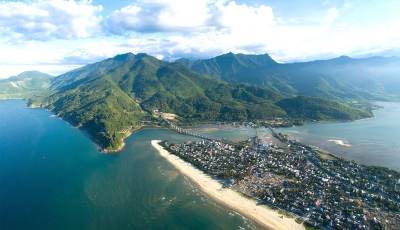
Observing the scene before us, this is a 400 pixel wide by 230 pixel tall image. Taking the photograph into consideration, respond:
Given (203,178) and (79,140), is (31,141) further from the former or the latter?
(203,178)

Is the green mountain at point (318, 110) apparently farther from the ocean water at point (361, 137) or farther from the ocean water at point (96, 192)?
the ocean water at point (96, 192)

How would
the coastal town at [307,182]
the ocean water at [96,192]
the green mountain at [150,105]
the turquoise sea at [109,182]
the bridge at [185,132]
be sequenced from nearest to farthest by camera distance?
the coastal town at [307,182] < the ocean water at [96,192] < the turquoise sea at [109,182] < the bridge at [185,132] < the green mountain at [150,105]

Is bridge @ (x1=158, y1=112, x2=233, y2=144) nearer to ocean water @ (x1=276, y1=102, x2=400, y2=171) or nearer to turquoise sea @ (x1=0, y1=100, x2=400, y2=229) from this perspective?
turquoise sea @ (x1=0, y1=100, x2=400, y2=229)

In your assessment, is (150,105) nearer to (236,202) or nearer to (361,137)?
(236,202)

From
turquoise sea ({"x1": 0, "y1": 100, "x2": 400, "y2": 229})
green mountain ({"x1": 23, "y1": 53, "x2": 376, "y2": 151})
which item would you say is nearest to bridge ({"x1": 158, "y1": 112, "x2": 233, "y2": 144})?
turquoise sea ({"x1": 0, "y1": 100, "x2": 400, "y2": 229})

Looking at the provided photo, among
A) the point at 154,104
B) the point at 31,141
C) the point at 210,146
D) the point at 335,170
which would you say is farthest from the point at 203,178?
the point at 154,104

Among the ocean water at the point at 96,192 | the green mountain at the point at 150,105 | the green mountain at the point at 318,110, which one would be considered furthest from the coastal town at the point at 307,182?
the green mountain at the point at 318,110

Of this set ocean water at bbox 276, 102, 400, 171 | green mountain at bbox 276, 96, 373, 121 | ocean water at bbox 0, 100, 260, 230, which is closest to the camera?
ocean water at bbox 0, 100, 260, 230
